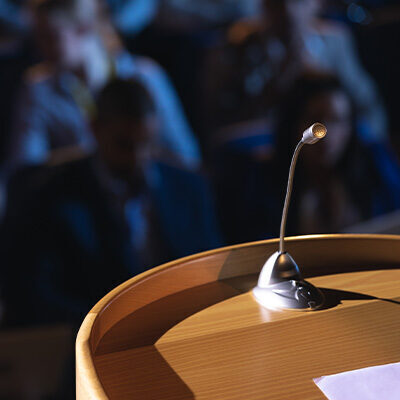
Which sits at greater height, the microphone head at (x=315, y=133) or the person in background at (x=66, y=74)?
the person in background at (x=66, y=74)

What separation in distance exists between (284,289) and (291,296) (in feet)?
0.06

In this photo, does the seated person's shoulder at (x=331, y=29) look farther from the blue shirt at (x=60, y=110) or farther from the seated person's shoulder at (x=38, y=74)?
the seated person's shoulder at (x=38, y=74)

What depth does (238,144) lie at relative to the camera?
7.82 feet

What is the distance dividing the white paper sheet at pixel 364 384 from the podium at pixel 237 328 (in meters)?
0.02

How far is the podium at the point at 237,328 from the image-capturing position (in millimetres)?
604

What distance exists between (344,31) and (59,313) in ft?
6.23

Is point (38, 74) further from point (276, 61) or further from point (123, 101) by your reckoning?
point (276, 61)

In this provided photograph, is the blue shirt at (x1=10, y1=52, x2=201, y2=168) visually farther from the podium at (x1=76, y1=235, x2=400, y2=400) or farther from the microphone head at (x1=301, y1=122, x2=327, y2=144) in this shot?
the microphone head at (x1=301, y1=122, x2=327, y2=144)

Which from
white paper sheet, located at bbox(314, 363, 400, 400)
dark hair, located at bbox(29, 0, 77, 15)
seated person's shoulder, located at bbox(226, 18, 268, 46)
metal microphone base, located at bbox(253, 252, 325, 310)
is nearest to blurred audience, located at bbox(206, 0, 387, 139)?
seated person's shoulder, located at bbox(226, 18, 268, 46)

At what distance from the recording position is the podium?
60cm

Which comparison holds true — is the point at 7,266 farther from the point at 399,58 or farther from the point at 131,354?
the point at 399,58

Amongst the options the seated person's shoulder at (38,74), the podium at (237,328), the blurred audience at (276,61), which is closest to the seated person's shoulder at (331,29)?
the blurred audience at (276,61)

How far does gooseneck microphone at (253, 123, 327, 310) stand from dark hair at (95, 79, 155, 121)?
1.43 m

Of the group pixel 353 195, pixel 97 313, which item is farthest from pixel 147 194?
pixel 97 313
